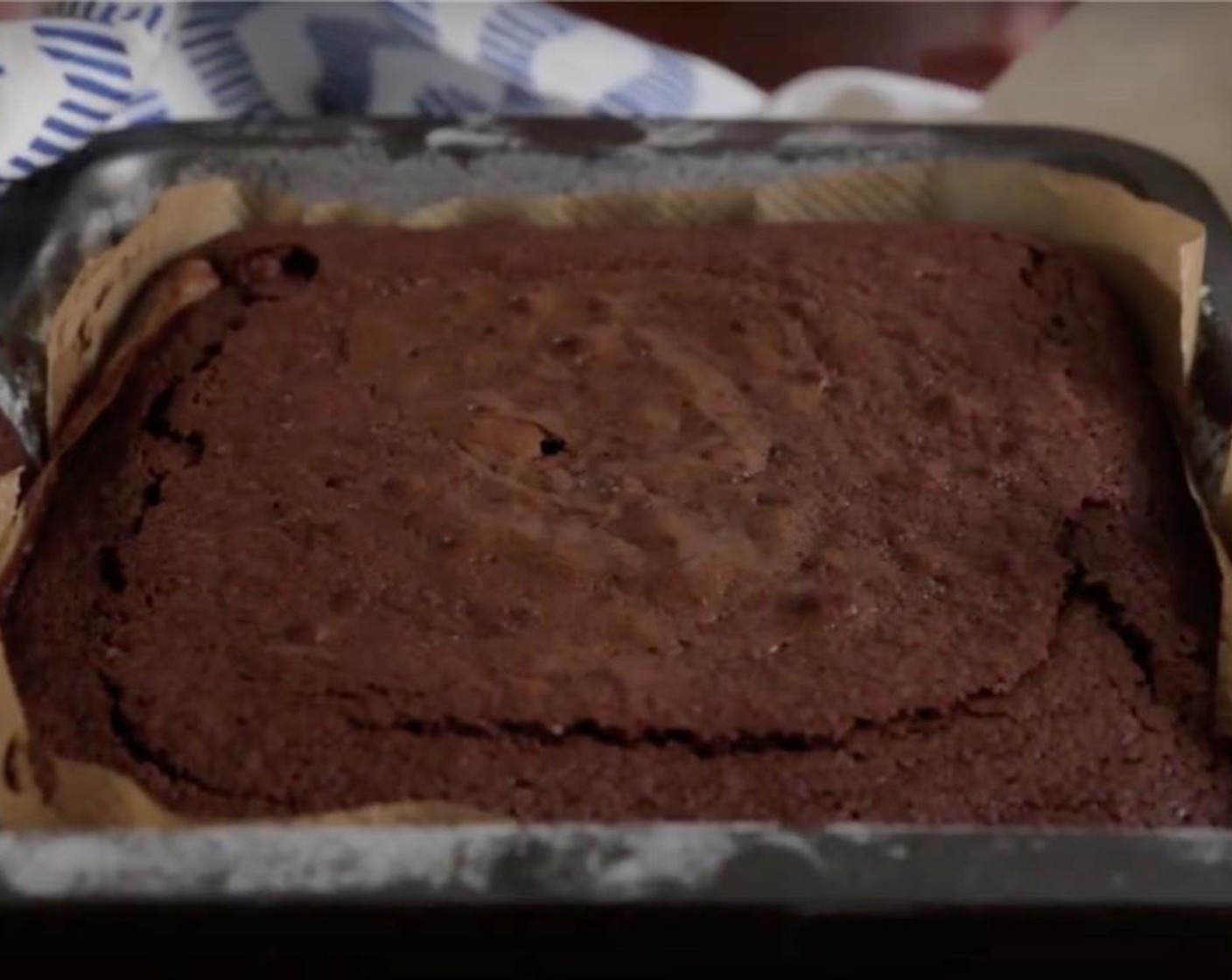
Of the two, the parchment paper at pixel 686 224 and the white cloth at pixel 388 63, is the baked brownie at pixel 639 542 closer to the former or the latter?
the parchment paper at pixel 686 224

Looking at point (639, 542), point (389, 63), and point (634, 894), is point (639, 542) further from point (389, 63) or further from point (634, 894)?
point (389, 63)

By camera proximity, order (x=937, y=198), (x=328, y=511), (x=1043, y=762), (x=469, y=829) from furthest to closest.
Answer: (x=937, y=198)
(x=328, y=511)
(x=1043, y=762)
(x=469, y=829)

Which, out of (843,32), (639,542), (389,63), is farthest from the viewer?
(843,32)

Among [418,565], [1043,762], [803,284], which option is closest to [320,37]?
[803,284]

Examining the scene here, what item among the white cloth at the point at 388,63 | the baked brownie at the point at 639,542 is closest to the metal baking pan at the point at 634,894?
the baked brownie at the point at 639,542

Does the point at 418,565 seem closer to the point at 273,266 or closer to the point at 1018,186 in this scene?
the point at 273,266

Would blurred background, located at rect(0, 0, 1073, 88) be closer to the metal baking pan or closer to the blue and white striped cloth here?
the blue and white striped cloth

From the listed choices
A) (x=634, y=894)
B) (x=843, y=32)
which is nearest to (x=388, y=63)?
(x=843, y=32)
